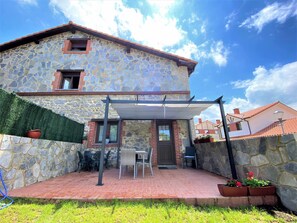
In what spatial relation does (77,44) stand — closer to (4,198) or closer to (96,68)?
(96,68)

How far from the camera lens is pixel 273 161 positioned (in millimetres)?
2680

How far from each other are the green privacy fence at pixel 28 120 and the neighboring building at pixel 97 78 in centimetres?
176

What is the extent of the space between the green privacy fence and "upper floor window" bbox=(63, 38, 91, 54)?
17.5 feet

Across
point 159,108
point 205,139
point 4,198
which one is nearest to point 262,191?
point 205,139

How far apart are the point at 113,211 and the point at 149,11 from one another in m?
8.96

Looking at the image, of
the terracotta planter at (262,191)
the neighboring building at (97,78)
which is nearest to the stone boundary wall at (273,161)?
the terracotta planter at (262,191)

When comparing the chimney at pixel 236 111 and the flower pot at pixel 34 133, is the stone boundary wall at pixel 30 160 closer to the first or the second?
the flower pot at pixel 34 133

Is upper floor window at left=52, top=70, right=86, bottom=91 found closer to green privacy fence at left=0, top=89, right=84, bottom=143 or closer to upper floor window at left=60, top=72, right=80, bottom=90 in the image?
upper floor window at left=60, top=72, right=80, bottom=90

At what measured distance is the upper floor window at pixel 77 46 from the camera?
831cm

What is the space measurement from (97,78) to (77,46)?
336cm

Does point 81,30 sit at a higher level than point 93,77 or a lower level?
higher

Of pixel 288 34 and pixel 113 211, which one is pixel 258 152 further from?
pixel 288 34

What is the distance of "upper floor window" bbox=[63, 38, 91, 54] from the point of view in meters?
8.31

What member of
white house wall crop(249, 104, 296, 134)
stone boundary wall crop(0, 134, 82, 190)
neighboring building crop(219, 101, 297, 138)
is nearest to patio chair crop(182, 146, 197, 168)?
stone boundary wall crop(0, 134, 82, 190)
